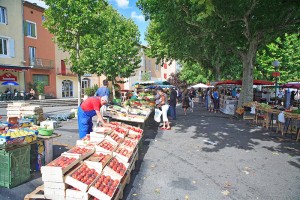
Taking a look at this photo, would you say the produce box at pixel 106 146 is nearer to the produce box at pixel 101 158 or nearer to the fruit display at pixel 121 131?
the produce box at pixel 101 158

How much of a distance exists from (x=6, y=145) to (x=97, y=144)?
163cm

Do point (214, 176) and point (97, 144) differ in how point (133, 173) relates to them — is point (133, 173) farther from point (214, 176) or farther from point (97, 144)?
point (214, 176)

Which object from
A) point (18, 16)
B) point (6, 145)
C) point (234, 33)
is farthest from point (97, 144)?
point (18, 16)

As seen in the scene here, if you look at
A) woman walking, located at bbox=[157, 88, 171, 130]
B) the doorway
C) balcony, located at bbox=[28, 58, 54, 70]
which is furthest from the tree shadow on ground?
the doorway

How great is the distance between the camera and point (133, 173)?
17.8 ft

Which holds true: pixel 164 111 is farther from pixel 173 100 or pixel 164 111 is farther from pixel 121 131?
pixel 121 131

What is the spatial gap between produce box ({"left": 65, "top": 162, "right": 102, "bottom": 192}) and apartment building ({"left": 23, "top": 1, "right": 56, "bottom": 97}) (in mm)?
24611

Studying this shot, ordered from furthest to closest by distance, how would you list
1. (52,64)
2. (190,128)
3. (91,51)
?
(52,64), (91,51), (190,128)

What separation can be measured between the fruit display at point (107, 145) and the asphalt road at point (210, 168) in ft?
2.76

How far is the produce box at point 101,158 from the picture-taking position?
4.13 meters

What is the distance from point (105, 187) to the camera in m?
3.69

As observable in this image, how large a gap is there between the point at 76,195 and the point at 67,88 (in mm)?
30320

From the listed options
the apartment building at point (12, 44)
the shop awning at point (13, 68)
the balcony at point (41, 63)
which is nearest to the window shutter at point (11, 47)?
the apartment building at point (12, 44)

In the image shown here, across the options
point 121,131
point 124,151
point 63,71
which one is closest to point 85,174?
point 124,151
